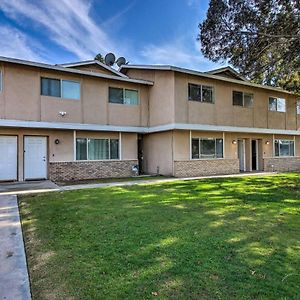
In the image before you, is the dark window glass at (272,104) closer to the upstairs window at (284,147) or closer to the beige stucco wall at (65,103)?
the upstairs window at (284,147)

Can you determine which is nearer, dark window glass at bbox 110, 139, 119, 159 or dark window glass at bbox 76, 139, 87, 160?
dark window glass at bbox 76, 139, 87, 160

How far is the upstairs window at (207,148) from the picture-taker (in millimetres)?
16828

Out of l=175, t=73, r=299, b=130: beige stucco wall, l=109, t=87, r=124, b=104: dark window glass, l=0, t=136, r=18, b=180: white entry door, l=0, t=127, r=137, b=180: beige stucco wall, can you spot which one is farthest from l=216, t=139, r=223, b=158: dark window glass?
l=0, t=136, r=18, b=180: white entry door

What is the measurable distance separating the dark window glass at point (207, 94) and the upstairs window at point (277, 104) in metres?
5.70

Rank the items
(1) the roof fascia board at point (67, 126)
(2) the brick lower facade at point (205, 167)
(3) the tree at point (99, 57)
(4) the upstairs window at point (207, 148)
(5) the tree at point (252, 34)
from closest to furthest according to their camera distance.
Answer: (5) the tree at point (252, 34) < (1) the roof fascia board at point (67, 126) < (2) the brick lower facade at point (205, 167) < (4) the upstairs window at point (207, 148) < (3) the tree at point (99, 57)

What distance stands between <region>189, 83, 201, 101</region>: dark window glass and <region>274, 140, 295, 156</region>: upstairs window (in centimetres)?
815

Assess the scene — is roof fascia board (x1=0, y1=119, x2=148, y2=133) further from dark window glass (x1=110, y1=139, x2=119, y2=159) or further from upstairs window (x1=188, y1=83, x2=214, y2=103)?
upstairs window (x1=188, y1=83, x2=214, y2=103)

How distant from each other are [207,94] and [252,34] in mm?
4390

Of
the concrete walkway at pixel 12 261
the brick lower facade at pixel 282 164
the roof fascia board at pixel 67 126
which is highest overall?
the roof fascia board at pixel 67 126

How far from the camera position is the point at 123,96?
1645 centimetres

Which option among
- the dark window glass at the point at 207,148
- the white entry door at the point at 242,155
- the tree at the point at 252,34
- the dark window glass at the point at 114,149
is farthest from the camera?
the white entry door at the point at 242,155

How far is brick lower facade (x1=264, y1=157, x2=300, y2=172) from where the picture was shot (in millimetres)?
20178

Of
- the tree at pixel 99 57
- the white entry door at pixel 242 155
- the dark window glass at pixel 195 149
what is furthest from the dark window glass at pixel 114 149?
the tree at pixel 99 57

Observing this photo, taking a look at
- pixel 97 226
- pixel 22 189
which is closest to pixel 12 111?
pixel 22 189
